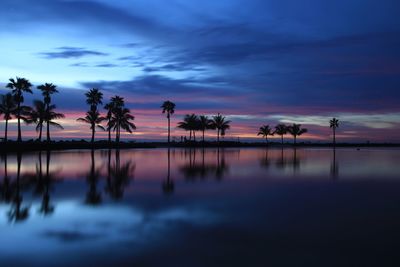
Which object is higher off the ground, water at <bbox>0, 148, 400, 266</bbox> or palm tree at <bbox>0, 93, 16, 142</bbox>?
palm tree at <bbox>0, 93, 16, 142</bbox>

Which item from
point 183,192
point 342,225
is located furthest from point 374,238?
point 183,192

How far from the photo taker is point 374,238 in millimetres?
8109

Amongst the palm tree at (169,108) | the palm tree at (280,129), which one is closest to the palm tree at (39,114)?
the palm tree at (169,108)

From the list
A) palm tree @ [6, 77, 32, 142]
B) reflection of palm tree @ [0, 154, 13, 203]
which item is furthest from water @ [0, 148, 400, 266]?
palm tree @ [6, 77, 32, 142]

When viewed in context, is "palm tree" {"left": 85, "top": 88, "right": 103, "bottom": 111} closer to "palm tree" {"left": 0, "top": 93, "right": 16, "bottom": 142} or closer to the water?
"palm tree" {"left": 0, "top": 93, "right": 16, "bottom": 142}

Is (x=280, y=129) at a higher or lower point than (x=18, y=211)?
higher

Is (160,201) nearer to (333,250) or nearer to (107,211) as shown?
(107,211)

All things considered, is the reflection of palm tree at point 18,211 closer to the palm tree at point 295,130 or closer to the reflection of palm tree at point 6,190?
the reflection of palm tree at point 6,190

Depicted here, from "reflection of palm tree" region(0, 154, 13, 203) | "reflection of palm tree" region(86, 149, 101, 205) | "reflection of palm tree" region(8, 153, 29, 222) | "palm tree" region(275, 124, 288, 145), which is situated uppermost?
"palm tree" region(275, 124, 288, 145)

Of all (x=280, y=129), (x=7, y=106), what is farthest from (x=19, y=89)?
(x=280, y=129)

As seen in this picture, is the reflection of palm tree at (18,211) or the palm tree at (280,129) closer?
the reflection of palm tree at (18,211)

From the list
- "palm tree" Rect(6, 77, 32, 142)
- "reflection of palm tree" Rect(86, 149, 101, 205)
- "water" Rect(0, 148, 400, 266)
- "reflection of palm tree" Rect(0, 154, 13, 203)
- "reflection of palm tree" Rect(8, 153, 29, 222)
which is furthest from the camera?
"palm tree" Rect(6, 77, 32, 142)

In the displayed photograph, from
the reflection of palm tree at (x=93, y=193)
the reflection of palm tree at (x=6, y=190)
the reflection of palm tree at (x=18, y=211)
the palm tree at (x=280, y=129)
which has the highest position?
the palm tree at (x=280, y=129)

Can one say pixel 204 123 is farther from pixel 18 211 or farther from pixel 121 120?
pixel 18 211
